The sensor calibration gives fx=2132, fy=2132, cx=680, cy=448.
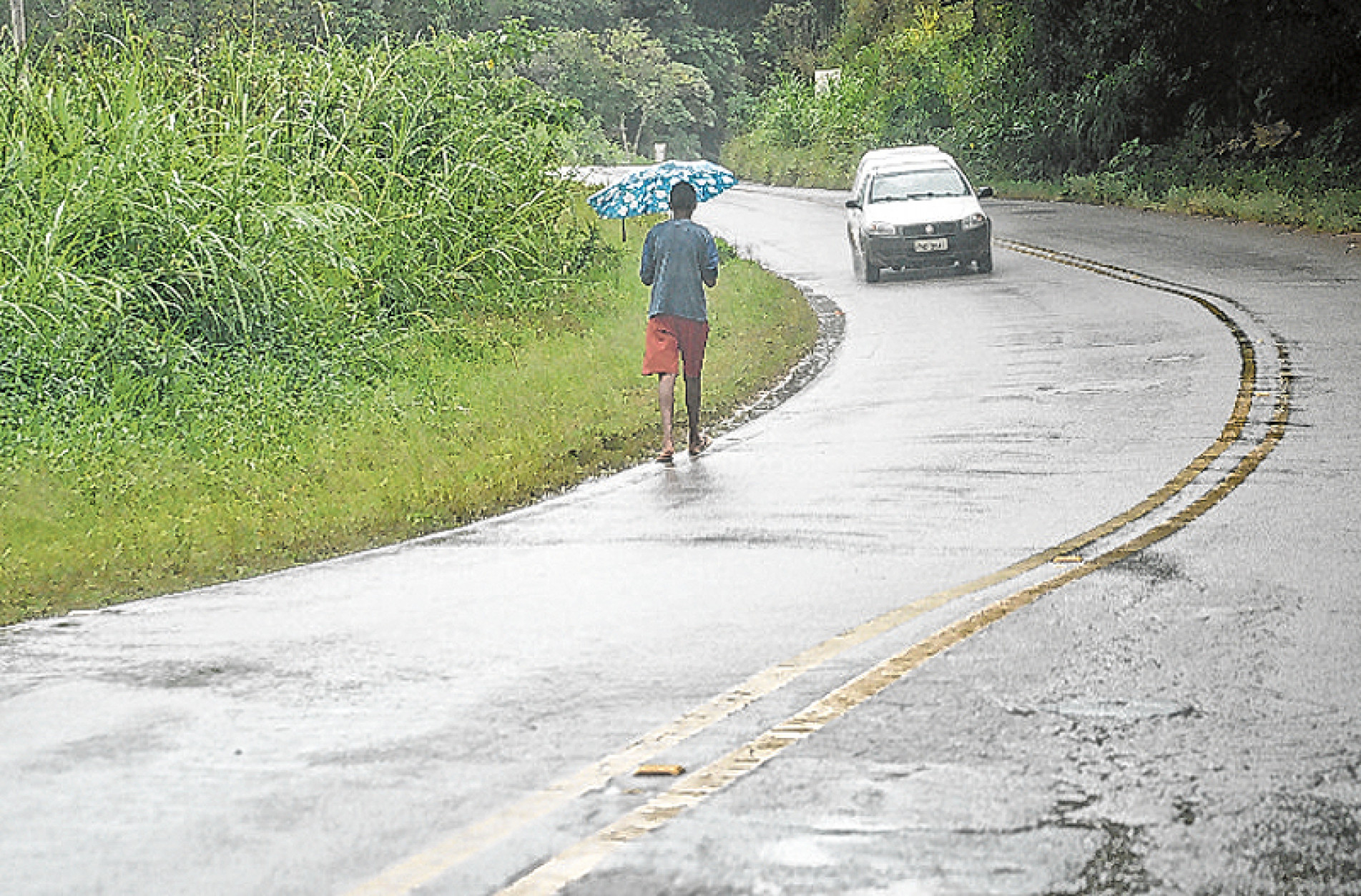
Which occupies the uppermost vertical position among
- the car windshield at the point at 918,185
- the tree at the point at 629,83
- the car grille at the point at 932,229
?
the tree at the point at 629,83

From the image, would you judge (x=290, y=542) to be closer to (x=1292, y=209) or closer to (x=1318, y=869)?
(x=1318, y=869)

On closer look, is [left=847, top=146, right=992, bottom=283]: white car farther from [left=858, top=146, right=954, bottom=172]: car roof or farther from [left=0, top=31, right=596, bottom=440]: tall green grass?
[left=0, top=31, right=596, bottom=440]: tall green grass

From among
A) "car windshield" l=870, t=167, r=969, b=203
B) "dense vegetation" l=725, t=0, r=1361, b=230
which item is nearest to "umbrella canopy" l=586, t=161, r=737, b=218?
"car windshield" l=870, t=167, r=969, b=203

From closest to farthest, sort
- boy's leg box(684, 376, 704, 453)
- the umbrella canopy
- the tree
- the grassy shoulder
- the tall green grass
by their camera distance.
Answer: the grassy shoulder
boy's leg box(684, 376, 704, 453)
the tall green grass
the umbrella canopy
the tree

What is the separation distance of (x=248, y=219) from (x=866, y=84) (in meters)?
52.5

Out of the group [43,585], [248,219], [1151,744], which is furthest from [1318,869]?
[248,219]

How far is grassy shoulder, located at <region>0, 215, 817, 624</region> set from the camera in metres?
11.5

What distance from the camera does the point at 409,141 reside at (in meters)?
23.0

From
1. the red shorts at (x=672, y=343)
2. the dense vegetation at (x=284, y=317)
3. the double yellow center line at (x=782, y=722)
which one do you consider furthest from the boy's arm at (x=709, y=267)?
the double yellow center line at (x=782, y=722)

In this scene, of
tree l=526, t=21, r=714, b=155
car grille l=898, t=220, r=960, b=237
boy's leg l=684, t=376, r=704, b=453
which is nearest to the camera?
boy's leg l=684, t=376, r=704, b=453

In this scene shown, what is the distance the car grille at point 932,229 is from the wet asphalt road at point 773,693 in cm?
1433

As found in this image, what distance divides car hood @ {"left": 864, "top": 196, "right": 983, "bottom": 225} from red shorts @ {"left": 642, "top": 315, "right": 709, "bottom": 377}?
1473 cm

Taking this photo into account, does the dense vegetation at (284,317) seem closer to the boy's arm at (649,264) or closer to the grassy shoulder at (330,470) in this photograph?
the grassy shoulder at (330,470)

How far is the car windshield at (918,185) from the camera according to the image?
29875 mm
